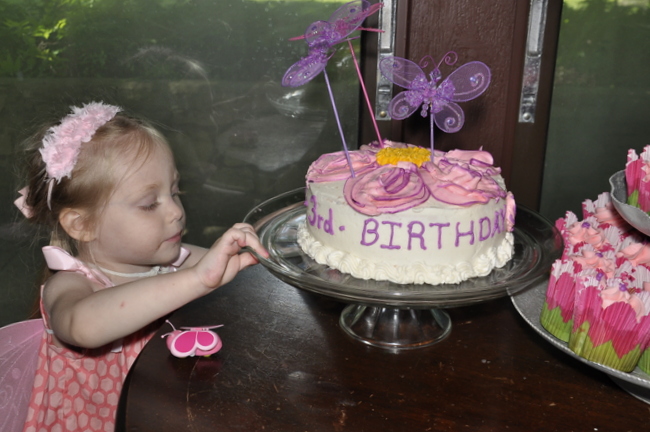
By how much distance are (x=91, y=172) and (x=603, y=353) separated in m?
1.09

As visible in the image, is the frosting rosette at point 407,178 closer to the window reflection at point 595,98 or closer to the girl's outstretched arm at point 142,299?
the girl's outstretched arm at point 142,299

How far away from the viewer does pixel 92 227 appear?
1397 millimetres

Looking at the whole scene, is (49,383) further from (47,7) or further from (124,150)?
(47,7)

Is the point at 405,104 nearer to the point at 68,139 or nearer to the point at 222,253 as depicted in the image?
the point at 222,253

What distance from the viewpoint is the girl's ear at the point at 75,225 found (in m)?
1.40

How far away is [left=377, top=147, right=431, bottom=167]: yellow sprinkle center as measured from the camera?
1.30m

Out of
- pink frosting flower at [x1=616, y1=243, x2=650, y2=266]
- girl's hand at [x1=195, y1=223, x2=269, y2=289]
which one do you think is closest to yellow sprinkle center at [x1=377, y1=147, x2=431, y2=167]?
girl's hand at [x1=195, y1=223, x2=269, y2=289]

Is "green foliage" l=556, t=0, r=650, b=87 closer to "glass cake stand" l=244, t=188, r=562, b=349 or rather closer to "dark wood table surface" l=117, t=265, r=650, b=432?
"glass cake stand" l=244, t=188, r=562, b=349

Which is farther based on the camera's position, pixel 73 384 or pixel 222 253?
pixel 73 384

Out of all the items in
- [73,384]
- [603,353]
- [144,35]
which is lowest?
[73,384]

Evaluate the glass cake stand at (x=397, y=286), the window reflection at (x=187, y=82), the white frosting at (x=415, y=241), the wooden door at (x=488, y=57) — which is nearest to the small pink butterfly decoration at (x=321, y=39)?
the white frosting at (x=415, y=241)

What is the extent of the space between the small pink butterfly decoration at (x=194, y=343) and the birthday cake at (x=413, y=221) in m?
0.27

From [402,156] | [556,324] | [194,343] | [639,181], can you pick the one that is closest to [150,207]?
[194,343]

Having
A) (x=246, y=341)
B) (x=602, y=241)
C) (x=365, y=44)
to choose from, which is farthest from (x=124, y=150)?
(x=365, y=44)
